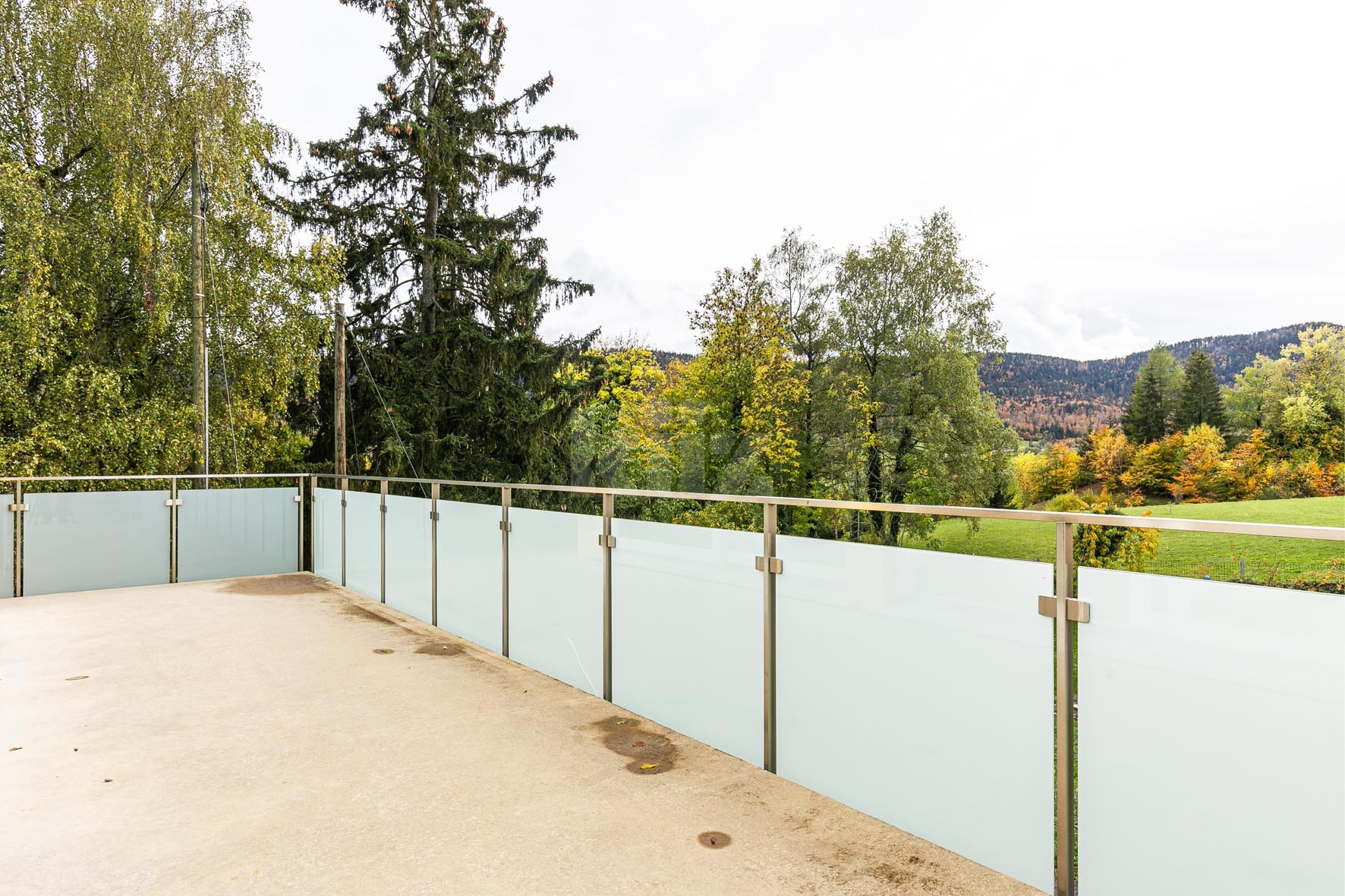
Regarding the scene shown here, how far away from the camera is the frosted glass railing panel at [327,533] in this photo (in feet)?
25.6

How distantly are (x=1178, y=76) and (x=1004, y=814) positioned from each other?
62619mm

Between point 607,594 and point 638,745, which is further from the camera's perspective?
point 607,594

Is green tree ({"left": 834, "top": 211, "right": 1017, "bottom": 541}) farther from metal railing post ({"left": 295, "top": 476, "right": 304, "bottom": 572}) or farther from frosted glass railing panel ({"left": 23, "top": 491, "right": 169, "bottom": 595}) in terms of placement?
frosted glass railing panel ({"left": 23, "top": 491, "right": 169, "bottom": 595})

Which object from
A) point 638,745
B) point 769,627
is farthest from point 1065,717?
point 638,745

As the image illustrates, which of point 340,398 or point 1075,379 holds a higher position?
point 1075,379

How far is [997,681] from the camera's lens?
235 centimetres

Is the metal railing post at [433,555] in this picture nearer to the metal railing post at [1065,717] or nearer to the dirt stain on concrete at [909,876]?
the dirt stain on concrete at [909,876]

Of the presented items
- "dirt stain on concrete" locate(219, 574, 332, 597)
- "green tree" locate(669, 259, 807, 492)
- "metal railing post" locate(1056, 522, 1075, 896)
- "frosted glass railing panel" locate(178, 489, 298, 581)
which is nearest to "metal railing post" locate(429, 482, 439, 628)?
"dirt stain on concrete" locate(219, 574, 332, 597)

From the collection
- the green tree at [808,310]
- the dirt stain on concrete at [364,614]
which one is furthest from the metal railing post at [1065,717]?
the green tree at [808,310]

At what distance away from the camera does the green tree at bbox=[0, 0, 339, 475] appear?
11.9 m

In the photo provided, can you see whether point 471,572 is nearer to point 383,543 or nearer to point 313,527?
point 383,543

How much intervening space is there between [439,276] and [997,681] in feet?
55.4

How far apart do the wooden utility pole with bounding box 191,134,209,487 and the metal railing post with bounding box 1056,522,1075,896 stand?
1334 cm

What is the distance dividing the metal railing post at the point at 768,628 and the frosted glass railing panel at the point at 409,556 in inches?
136
